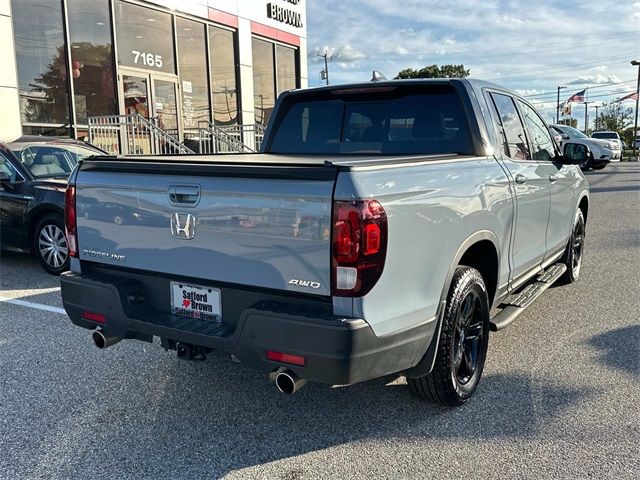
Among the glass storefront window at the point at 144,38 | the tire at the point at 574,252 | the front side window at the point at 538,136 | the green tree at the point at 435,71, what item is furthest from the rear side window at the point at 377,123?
the green tree at the point at 435,71

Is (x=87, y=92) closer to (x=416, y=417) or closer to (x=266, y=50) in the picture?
(x=266, y=50)

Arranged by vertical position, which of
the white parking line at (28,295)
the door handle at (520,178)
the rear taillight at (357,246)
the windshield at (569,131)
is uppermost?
the windshield at (569,131)

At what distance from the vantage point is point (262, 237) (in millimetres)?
2781

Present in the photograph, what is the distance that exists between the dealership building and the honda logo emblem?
380 inches

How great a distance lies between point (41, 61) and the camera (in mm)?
12031

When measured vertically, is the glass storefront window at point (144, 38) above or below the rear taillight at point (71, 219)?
above

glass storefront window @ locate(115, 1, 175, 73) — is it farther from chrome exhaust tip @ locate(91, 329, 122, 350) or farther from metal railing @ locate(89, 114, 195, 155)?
chrome exhaust tip @ locate(91, 329, 122, 350)

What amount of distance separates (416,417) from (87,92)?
12098mm

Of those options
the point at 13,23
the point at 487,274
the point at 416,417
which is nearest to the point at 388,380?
the point at 416,417

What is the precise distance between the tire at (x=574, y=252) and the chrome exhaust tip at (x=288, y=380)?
164 inches

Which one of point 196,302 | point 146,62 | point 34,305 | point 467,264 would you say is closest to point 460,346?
point 467,264

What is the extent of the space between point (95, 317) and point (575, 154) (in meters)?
4.30

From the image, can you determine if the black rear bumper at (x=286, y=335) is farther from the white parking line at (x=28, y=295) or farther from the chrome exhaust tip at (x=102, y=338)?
the white parking line at (x=28, y=295)

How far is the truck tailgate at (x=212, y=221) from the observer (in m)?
2.65
